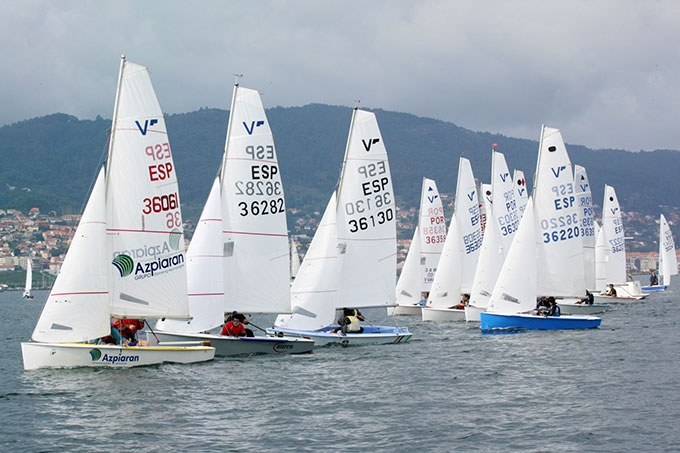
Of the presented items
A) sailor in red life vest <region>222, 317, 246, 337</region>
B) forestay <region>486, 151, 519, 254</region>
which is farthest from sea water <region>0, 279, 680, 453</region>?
forestay <region>486, 151, 519, 254</region>

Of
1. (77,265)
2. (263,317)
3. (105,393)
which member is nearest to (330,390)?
(105,393)

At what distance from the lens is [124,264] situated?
70.7ft

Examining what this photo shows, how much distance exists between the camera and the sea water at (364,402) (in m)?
14.8

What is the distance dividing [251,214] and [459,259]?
17.8m

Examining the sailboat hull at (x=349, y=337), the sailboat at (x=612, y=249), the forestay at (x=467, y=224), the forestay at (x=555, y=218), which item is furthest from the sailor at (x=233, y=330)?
the sailboat at (x=612, y=249)

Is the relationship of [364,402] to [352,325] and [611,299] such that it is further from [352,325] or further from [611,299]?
[611,299]

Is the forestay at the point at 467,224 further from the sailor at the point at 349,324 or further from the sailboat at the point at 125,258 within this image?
the sailboat at the point at 125,258

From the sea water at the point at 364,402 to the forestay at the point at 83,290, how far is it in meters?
1.03

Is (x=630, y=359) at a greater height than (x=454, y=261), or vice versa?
(x=454, y=261)

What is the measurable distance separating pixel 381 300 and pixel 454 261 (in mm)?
12275

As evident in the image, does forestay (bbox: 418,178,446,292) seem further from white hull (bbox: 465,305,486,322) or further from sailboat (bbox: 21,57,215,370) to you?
sailboat (bbox: 21,57,215,370)

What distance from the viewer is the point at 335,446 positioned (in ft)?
47.1

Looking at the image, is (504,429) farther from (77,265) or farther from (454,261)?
(454,261)

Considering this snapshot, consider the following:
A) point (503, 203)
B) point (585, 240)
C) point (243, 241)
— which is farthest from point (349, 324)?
point (585, 240)
